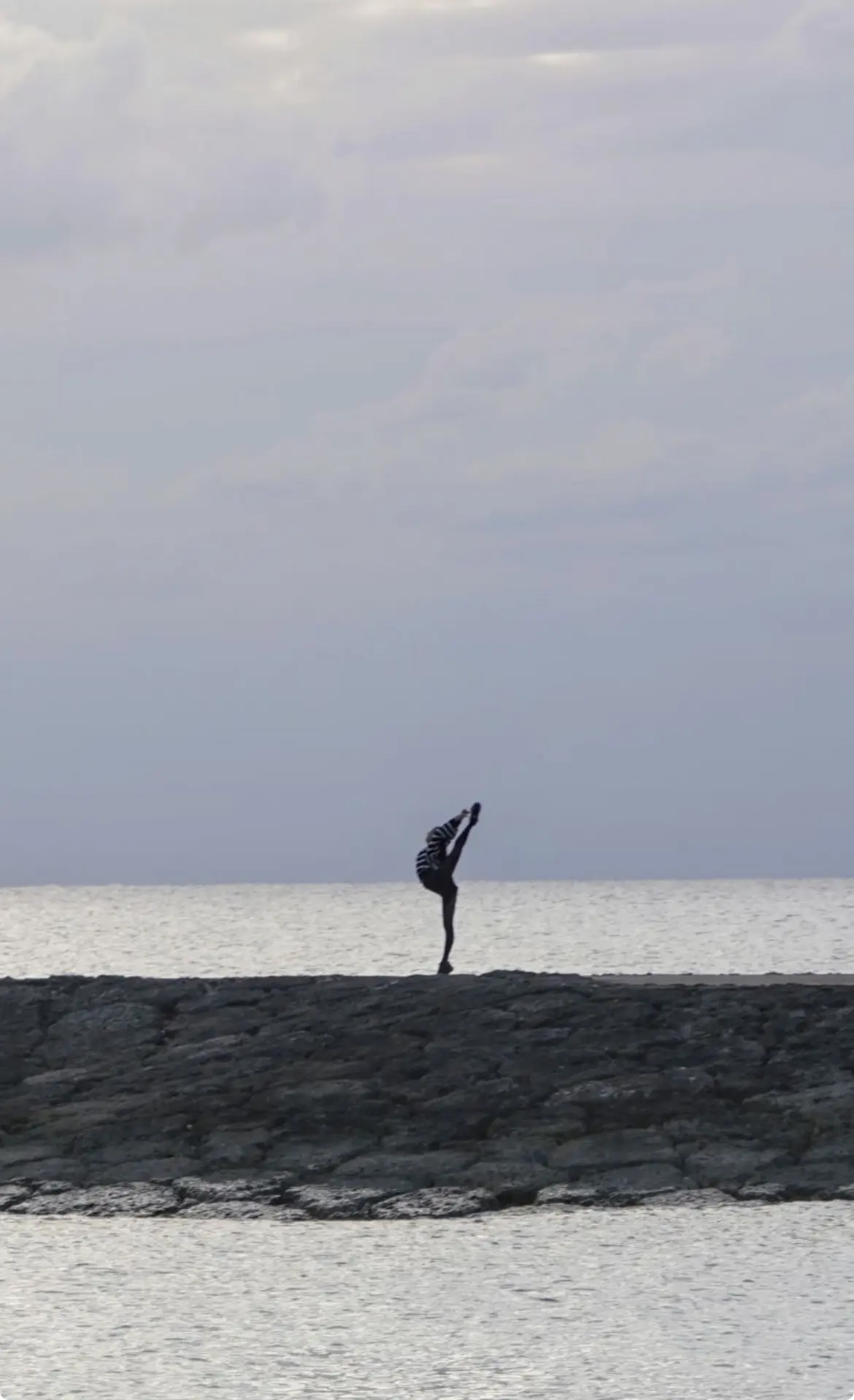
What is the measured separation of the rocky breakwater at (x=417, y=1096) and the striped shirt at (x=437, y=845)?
45.5 inches

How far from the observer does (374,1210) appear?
1547 cm

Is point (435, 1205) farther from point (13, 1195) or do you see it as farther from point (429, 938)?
point (429, 938)

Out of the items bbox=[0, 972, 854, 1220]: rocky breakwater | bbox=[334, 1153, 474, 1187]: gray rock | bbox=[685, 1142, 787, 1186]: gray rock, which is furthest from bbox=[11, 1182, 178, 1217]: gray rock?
bbox=[685, 1142, 787, 1186]: gray rock

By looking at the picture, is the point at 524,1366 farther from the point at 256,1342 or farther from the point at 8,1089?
the point at 8,1089

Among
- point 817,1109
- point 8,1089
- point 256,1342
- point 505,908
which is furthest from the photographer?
point 505,908

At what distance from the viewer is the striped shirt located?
21047 millimetres

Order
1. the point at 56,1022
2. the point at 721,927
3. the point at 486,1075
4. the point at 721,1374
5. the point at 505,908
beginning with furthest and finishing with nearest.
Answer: the point at 505,908 < the point at 721,927 < the point at 56,1022 < the point at 486,1075 < the point at 721,1374

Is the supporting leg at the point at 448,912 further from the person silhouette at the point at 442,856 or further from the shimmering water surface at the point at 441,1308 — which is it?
the shimmering water surface at the point at 441,1308

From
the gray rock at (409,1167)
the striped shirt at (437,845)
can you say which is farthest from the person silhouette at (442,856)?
the gray rock at (409,1167)

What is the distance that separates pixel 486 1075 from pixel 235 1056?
8.27 ft

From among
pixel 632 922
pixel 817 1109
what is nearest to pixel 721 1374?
pixel 817 1109

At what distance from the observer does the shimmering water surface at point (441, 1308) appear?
1038 centimetres

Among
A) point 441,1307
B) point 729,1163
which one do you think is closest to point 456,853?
point 729,1163

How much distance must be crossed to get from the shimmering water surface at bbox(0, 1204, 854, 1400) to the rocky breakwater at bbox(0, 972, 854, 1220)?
89 cm
